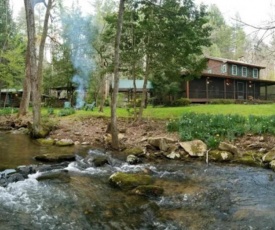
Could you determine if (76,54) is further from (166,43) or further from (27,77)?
(166,43)

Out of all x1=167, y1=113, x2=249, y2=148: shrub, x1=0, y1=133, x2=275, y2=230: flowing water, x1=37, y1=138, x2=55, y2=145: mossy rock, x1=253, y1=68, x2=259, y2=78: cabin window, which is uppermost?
x1=253, y1=68, x2=259, y2=78: cabin window

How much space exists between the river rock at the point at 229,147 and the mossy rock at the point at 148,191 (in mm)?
4676

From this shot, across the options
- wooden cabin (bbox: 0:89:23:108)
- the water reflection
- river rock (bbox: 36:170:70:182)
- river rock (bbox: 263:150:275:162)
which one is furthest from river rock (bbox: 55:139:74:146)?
wooden cabin (bbox: 0:89:23:108)

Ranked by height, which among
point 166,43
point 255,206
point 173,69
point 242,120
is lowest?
Answer: point 255,206

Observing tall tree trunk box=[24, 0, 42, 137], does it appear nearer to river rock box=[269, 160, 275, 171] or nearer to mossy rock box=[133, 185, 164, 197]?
mossy rock box=[133, 185, 164, 197]

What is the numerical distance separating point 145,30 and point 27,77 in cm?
1147

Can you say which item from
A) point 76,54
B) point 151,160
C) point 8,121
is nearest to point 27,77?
point 8,121

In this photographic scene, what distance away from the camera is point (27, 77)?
22938 millimetres

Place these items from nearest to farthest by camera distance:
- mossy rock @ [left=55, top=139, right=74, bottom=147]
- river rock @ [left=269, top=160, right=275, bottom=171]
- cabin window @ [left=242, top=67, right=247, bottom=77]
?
river rock @ [left=269, top=160, right=275, bottom=171], mossy rock @ [left=55, top=139, right=74, bottom=147], cabin window @ [left=242, top=67, right=247, bottom=77]

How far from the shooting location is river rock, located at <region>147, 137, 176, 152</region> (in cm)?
1184

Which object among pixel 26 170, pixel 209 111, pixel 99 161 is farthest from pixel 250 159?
pixel 209 111

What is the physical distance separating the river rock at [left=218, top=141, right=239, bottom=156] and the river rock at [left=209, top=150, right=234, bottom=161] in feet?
0.52

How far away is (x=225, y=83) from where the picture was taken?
1355 inches

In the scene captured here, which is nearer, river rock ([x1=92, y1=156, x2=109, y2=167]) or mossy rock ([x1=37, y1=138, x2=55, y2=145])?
river rock ([x1=92, y1=156, x2=109, y2=167])
